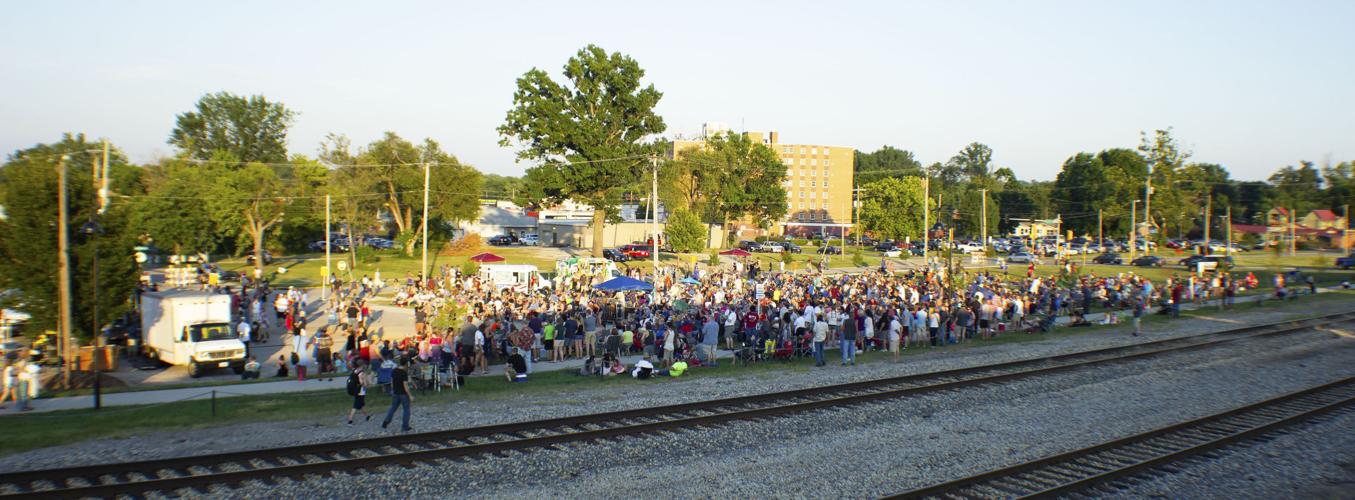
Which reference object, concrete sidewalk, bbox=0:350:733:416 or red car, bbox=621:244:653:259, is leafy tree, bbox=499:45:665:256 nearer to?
red car, bbox=621:244:653:259

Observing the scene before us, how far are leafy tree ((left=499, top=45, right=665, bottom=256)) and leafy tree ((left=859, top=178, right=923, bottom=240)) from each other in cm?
4427

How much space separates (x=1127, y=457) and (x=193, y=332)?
70.8 ft

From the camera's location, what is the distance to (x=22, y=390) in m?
14.6

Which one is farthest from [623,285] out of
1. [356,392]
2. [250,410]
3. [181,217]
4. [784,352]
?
[181,217]

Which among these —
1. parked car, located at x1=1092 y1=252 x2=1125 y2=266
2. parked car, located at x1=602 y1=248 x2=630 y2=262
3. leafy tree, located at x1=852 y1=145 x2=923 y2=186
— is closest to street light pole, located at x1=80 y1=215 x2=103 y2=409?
parked car, located at x1=602 y1=248 x2=630 y2=262

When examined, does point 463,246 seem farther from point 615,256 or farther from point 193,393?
point 193,393

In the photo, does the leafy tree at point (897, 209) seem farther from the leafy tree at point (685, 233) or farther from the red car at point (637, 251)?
the leafy tree at point (685, 233)

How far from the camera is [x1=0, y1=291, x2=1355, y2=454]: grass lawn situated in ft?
40.3

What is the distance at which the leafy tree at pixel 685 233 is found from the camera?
60125mm

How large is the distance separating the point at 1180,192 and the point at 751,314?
97.1m

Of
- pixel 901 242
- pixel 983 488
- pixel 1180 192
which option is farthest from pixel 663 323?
pixel 1180 192

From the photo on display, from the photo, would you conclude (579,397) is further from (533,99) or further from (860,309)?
(533,99)

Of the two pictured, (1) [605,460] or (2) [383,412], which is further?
(2) [383,412]

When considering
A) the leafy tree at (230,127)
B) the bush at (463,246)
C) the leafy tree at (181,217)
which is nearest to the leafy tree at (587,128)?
the bush at (463,246)
